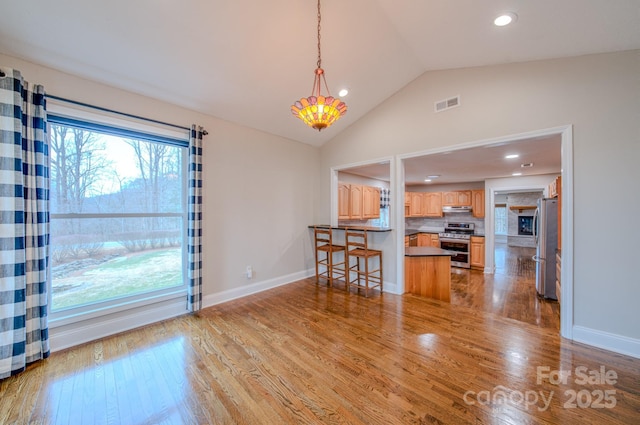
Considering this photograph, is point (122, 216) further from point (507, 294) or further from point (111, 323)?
point (507, 294)

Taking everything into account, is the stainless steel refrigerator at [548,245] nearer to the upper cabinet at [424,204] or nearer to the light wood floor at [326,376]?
the light wood floor at [326,376]

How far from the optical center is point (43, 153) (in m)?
2.17

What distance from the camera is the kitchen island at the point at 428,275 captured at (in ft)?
12.9

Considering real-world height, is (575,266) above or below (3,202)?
below

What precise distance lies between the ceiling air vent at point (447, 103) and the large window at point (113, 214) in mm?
3485

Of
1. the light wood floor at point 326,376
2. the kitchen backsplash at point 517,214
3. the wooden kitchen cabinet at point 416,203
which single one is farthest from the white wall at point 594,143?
the kitchen backsplash at point 517,214

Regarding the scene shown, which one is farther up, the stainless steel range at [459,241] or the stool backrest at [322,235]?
the stool backrest at [322,235]

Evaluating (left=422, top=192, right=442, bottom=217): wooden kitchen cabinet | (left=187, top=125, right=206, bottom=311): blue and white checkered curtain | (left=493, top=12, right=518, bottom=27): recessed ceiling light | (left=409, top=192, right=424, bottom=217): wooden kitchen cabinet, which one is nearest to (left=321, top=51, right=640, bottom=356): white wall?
(left=493, top=12, right=518, bottom=27): recessed ceiling light

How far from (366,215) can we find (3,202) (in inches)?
213

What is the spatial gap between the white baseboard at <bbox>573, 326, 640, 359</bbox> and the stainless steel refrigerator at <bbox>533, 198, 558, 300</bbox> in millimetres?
2000

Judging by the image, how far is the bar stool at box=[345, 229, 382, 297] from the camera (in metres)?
3.79

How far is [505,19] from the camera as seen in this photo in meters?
2.10

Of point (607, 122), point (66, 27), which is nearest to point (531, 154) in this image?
point (607, 122)

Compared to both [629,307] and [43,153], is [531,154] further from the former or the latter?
[43,153]
